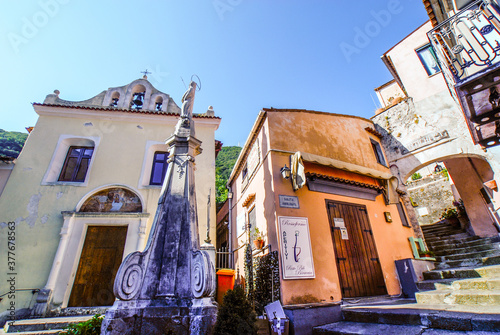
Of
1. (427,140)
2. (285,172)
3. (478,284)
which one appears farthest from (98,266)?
(427,140)

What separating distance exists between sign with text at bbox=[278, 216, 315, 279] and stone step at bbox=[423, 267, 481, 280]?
4.11 metres

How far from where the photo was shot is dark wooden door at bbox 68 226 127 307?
690 cm

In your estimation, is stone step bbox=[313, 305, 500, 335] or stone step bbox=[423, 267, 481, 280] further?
stone step bbox=[423, 267, 481, 280]

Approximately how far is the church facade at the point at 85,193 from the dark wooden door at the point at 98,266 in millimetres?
29

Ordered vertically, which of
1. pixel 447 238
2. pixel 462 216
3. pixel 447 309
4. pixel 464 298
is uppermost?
pixel 462 216

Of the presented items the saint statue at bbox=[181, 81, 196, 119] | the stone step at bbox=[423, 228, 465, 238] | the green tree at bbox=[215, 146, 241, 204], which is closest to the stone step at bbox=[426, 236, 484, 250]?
the stone step at bbox=[423, 228, 465, 238]

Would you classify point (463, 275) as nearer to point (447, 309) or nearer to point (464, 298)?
point (464, 298)

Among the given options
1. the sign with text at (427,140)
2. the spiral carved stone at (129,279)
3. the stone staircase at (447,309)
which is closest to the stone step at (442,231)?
the stone staircase at (447,309)

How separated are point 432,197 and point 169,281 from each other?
19.5m

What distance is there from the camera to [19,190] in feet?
26.3

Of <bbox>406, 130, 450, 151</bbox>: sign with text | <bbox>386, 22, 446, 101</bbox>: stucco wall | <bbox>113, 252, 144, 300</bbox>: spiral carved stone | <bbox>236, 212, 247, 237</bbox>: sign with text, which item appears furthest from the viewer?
<bbox>386, 22, 446, 101</bbox>: stucco wall

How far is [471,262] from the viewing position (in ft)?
22.1

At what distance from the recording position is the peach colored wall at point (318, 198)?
638 centimetres

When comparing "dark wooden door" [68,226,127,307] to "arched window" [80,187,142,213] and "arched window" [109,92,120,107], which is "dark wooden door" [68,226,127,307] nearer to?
"arched window" [80,187,142,213]
